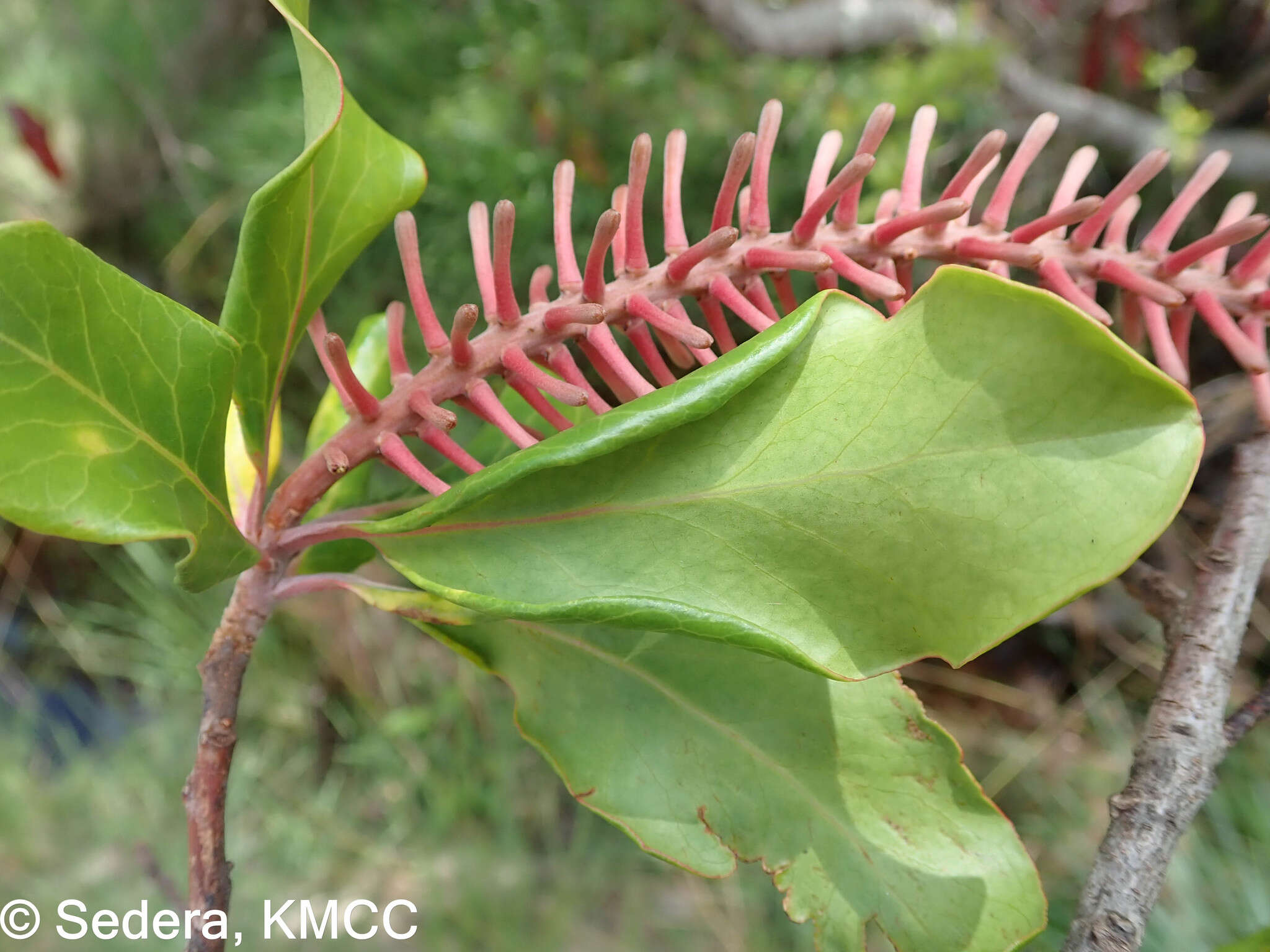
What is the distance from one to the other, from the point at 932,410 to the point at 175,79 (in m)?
2.60

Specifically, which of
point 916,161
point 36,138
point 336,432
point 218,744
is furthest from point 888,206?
point 36,138

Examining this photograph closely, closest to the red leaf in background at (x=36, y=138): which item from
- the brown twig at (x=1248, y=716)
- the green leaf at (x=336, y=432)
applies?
the green leaf at (x=336, y=432)

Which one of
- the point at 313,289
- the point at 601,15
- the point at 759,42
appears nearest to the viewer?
the point at 313,289

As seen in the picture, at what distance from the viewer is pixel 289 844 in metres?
1.84

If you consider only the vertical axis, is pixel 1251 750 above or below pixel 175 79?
below

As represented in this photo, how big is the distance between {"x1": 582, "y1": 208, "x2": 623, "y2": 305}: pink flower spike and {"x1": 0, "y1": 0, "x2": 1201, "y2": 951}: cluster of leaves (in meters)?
0.07

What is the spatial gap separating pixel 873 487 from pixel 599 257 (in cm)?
15

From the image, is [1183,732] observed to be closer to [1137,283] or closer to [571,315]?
[1137,283]

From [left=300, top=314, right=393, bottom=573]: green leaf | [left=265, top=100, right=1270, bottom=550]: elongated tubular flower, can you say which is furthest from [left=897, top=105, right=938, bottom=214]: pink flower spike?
[left=300, top=314, right=393, bottom=573]: green leaf

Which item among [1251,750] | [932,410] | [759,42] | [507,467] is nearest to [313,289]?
[507,467]

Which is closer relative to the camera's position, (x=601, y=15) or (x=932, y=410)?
(x=932, y=410)

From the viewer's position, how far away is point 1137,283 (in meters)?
0.37

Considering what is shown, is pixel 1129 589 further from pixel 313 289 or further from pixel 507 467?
pixel 313 289

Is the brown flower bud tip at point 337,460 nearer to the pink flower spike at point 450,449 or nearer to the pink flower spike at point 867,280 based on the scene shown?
the pink flower spike at point 450,449
